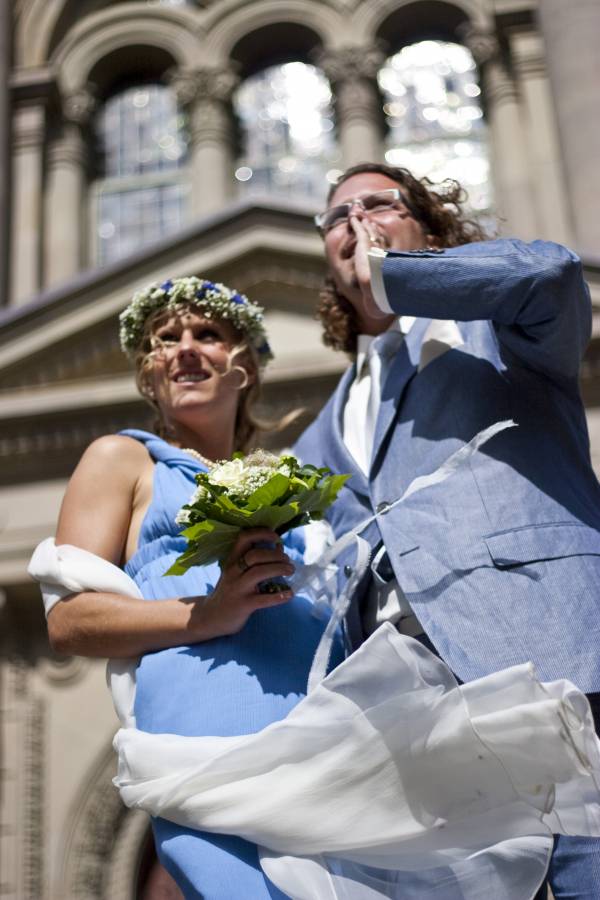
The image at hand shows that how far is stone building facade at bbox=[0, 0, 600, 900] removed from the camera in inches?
332

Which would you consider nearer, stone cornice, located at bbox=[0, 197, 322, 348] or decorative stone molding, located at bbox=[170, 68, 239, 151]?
stone cornice, located at bbox=[0, 197, 322, 348]

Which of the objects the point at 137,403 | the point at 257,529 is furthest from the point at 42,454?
the point at 257,529

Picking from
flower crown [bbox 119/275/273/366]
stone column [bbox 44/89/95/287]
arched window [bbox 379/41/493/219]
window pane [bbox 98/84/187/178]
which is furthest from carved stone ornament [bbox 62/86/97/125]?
flower crown [bbox 119/275/273/366]

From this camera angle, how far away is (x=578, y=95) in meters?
11.2

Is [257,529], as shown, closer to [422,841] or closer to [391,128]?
[422,841]

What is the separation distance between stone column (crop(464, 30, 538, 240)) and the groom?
962 centimetres

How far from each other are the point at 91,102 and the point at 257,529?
1283cm

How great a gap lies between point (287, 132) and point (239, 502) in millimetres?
12349

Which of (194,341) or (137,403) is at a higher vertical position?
(137,403)

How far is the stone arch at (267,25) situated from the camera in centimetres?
1420

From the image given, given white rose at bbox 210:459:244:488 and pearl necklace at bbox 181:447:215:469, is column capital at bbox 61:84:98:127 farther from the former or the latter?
white rose at bbox 210:459:244:488

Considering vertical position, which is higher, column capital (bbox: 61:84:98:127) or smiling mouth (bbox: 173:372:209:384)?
column capital (bbox: 61:84:98:127)

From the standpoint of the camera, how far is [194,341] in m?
3.15

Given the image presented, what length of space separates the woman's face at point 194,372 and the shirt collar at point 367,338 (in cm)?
32
